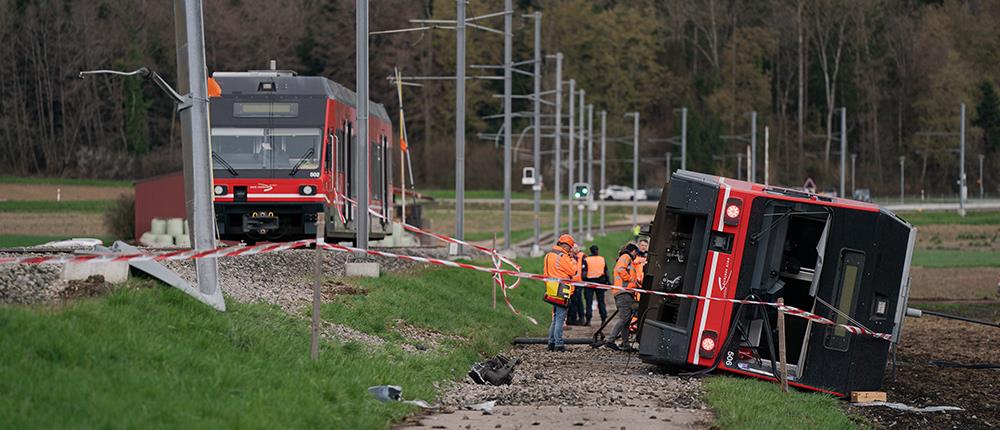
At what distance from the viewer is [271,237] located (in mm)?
29500

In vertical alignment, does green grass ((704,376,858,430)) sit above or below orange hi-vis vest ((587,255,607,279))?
Result: above

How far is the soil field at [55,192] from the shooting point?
6266 cm

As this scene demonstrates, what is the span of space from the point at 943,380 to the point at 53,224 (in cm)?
3890

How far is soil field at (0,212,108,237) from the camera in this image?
4853 cm

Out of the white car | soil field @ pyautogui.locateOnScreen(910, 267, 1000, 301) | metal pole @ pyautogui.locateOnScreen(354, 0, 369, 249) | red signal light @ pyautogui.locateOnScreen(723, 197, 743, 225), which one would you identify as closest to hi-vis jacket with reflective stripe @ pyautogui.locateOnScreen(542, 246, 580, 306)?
metal pole @ pyautogui.locateOnScreen(354, 0, 369, 249)

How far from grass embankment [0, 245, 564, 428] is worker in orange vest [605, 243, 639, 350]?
138 inches

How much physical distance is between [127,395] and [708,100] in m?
118

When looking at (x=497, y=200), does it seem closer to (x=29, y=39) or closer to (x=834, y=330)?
(x=29, y=39)

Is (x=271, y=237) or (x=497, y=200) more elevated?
(x=271, y=237)

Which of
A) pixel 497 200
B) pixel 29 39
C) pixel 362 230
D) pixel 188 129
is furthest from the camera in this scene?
pixel 497 200

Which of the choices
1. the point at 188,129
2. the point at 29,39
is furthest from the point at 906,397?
the point at 29,39

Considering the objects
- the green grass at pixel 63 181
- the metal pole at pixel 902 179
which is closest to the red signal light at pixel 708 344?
the green grass at pixel 63 181

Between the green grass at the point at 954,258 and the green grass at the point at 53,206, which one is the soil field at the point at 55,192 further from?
the green grass at the point at 954,258

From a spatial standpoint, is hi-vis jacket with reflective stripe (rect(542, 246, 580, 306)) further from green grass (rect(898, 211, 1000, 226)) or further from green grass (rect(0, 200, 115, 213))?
green grass (rect(898, 211, 1000, 226))
